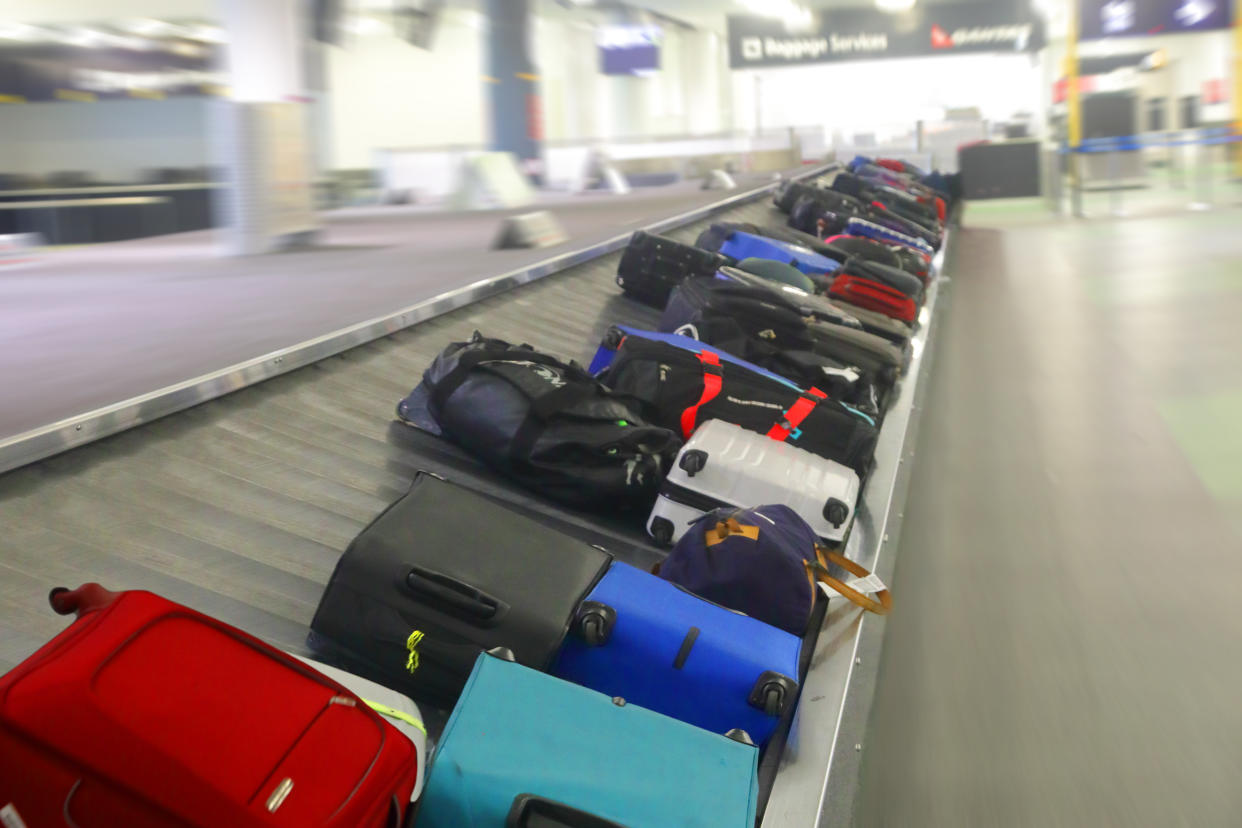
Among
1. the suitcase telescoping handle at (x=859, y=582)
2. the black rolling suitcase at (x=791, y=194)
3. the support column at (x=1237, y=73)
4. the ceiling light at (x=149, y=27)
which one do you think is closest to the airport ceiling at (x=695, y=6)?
the support column at (x=1237, y=73)

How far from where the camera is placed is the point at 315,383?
10.9 ft

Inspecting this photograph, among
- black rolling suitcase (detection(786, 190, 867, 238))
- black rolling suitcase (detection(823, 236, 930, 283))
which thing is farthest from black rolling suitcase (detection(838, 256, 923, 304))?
black rolling suitcase (detection(786, 190, 867, 238))

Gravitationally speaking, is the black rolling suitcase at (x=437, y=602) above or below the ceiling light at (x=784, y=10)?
below

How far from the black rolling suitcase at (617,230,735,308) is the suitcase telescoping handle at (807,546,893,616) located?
2828 millimetres

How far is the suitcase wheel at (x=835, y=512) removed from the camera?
2.79m

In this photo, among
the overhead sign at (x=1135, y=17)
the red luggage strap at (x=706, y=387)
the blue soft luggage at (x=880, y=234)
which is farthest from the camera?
the overhead sign at (x=1135, y=17)

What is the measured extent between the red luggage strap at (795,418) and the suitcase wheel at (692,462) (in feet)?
1.69

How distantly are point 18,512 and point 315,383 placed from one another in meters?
1.19

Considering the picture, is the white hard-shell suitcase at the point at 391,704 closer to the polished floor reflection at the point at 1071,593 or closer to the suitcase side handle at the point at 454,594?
the suitcase side handle at the point at 454,594

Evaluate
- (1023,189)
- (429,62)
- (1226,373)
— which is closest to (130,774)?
(1226,373)

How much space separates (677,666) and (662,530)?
2.73 ft

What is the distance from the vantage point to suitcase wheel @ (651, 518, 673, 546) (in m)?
2.74

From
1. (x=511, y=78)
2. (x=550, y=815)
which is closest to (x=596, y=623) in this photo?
(x=550, y=815)

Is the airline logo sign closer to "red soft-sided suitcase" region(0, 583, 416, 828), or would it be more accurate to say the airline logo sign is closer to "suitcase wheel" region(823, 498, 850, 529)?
"suitcase wheel" region(823, 498, 850, 529)
